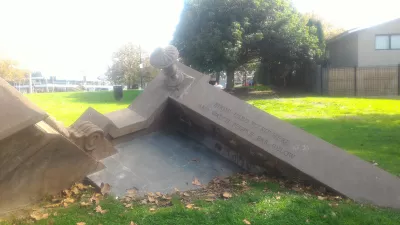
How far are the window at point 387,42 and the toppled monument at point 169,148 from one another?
27.4 meters

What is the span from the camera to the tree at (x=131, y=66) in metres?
54.0

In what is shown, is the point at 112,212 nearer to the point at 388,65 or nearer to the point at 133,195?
the point at 133,195

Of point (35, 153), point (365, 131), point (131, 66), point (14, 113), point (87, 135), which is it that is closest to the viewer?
point (14, 113)

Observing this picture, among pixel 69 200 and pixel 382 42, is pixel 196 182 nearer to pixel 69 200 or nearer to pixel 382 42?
pixel 69 200

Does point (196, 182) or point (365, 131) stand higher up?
point (196, 182)

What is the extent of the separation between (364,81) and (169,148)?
25.0m

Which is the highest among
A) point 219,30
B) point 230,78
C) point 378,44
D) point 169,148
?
point 219,30

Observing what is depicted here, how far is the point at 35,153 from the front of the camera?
442 centimetres

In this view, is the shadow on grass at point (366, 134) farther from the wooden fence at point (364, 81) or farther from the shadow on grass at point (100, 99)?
the wooden fence at point (364, 81)

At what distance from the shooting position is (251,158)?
595cm

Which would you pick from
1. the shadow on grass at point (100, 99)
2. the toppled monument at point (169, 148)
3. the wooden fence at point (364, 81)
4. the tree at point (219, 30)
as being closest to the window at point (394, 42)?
the wooden fence at point (364, 81)

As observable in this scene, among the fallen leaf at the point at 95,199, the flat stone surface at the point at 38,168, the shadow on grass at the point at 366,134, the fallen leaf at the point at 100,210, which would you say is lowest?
the shadow on grass at the point at 366,134

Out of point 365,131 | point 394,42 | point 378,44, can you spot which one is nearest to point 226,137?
point 365,131

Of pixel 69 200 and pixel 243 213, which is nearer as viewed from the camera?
pixel 243 213
